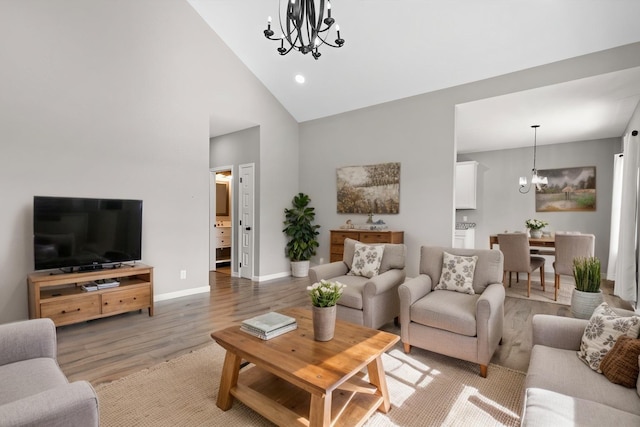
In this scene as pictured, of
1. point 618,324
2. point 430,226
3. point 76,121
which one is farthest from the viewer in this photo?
point 430,226


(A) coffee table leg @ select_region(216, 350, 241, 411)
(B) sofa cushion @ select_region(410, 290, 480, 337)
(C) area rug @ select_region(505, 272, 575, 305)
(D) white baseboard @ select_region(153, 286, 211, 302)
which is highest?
(B) sofa cushion @ select_region(410, 290, 480, 337)

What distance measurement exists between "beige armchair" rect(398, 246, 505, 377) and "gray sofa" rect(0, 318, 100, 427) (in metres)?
2.26

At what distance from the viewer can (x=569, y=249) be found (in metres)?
4.53

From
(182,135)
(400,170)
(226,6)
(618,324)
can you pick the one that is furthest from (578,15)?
(182,135)

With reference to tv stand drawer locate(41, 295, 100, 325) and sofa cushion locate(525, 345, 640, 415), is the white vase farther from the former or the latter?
tv stand drawer locate(41, 295, 100, 325)

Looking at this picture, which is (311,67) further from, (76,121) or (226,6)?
(76,121)

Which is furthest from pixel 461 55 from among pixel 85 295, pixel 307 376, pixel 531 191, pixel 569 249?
pixel 85 295

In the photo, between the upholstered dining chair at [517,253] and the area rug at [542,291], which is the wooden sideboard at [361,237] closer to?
the upholstered dining chair at [517,253]

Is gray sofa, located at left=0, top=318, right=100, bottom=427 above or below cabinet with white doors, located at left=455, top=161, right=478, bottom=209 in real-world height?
below

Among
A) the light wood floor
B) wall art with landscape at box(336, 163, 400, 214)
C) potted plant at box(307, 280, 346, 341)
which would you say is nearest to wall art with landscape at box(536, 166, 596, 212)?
the light wood floor

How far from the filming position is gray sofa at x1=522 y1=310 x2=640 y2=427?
1.25m

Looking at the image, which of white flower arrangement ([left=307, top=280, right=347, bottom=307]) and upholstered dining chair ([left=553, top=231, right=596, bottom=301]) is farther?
upholstered dining chair ([left=553, top=231, right=596, bottom=301])

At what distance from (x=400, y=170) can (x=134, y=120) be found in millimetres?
3918

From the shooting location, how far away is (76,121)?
12.0 ft
